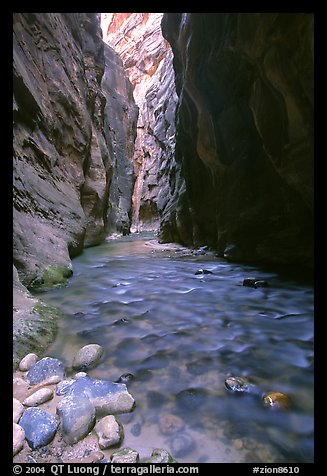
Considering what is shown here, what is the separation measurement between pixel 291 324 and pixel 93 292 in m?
2.72

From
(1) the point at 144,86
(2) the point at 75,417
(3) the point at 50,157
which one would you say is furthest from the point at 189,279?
(1) the point at 144,86

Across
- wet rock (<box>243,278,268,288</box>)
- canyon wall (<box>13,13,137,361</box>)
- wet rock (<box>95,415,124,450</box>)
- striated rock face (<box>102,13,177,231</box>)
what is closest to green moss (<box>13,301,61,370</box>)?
canyon wall (<box>13,13,137,361</box>)

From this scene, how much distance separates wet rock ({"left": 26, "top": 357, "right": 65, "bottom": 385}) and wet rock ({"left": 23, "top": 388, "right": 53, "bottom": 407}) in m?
0.21

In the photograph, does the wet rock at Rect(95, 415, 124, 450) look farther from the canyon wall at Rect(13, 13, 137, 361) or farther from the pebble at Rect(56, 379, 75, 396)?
the canyon wall at Rect(13, 13, 137, 361)

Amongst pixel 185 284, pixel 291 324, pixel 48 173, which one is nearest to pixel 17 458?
pixel 291 324

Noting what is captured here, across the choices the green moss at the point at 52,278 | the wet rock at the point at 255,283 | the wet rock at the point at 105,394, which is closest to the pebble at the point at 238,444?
the wet rock at the point at 105,394

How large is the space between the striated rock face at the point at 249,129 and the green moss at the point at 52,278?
4.23 metres

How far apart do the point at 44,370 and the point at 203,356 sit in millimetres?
1161

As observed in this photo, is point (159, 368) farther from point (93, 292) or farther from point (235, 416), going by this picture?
point (93, 292)

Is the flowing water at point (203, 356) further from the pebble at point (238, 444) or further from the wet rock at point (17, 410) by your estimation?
the wet rock at point (17, 410)

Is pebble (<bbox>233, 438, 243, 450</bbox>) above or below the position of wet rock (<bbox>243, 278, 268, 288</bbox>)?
below

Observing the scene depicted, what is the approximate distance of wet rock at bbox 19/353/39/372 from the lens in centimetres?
192
